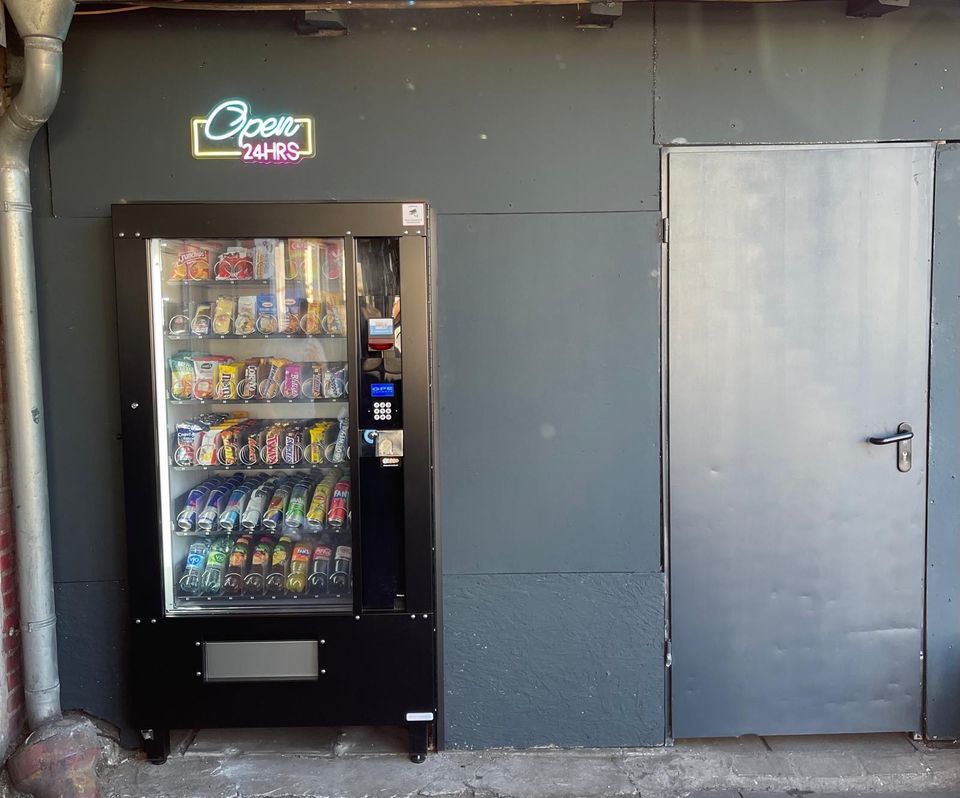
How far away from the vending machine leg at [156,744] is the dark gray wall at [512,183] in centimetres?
54

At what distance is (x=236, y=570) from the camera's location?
3.40 m

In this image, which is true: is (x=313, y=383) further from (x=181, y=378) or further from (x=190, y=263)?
(x=190, y=263)

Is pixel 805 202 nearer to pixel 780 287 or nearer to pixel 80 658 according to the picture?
pixel 780 287

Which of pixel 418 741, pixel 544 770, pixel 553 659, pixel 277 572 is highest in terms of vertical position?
pixel 277 572

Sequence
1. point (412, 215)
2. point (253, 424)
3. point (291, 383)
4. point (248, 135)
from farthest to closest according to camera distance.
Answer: point (253, 424) → point (291, 383) → point (248, 135) → point (412, 215)

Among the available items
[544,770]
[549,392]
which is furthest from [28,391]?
[544,770]

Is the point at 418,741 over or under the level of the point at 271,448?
under

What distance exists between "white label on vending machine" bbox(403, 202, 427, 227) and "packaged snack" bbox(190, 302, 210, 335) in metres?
0.94

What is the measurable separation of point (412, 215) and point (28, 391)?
64.3 inches

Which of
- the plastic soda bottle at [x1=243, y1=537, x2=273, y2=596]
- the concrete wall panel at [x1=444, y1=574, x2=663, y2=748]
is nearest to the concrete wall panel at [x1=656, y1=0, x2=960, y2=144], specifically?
the concrete wall panel at [x1=444, y1=574, x2=663, y2=748]

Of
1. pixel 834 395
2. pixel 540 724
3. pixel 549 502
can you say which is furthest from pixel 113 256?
pixel 834 395

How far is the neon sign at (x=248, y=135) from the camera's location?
322 cm

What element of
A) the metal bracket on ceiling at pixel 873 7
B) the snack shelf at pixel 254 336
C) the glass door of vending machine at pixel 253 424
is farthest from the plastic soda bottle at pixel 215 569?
the metal bracket on ceiling at pixel 873 7

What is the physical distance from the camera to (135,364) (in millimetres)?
3111
